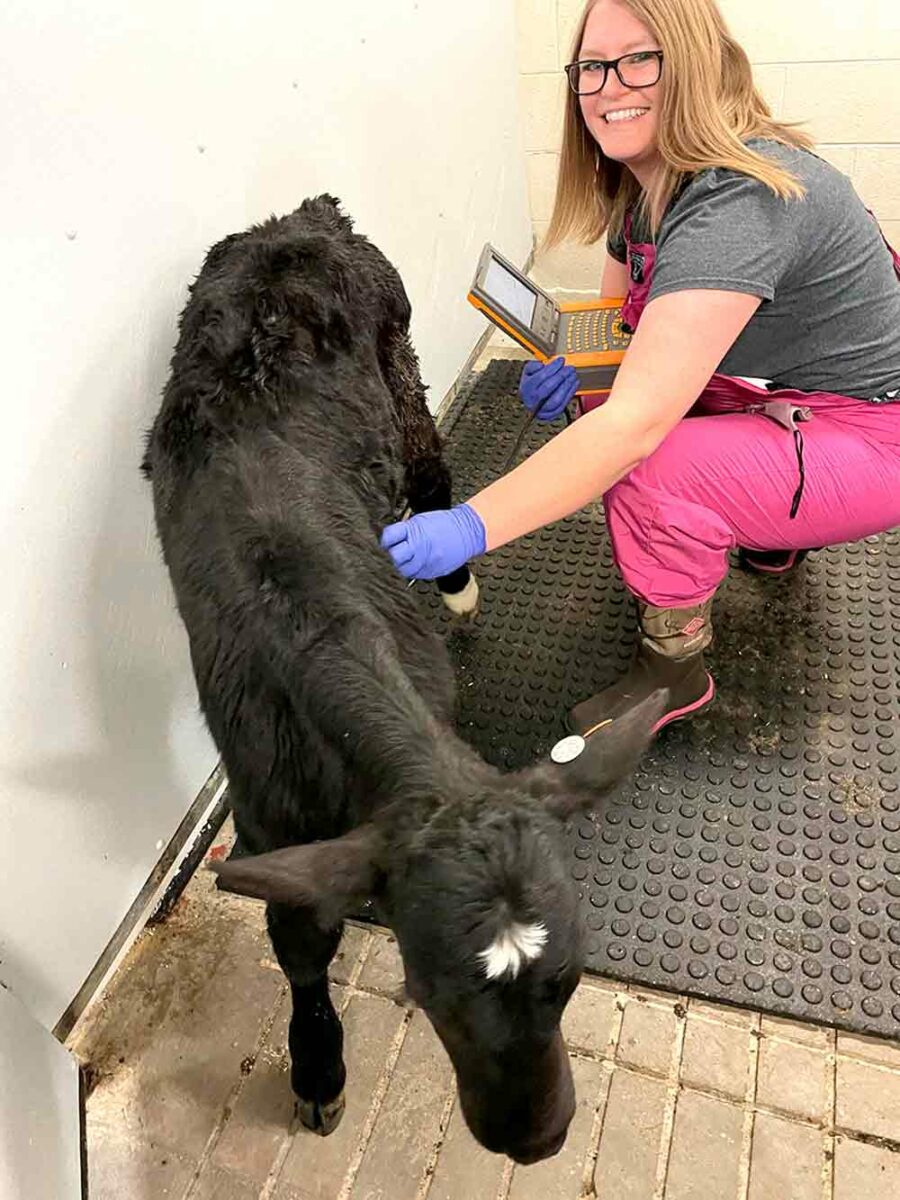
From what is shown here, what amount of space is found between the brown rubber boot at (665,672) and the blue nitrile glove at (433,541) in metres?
0.74

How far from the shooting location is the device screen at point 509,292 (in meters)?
2.59

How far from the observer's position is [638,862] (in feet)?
7.63

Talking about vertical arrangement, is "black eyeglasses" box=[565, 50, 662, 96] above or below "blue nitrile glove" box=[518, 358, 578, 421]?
above

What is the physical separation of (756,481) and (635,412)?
1.63 feet

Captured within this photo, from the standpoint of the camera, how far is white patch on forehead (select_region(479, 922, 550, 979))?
1.25m

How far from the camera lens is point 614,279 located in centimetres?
300

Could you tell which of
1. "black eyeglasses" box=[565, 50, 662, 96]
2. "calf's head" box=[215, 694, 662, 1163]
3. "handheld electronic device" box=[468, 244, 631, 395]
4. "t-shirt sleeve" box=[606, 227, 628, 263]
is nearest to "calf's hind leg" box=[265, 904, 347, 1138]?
"calf's head" box=[215, 694, 662, 1163]

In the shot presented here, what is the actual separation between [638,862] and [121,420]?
5.44 ft

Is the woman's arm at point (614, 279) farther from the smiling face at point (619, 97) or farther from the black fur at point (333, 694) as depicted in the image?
the black fur at point (333, 694)

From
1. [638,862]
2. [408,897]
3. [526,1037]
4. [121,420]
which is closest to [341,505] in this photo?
[121,420]

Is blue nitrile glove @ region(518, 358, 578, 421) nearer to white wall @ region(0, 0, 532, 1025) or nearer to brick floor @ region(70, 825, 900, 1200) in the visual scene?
white wall @ region(0, 0, 532, 1025)

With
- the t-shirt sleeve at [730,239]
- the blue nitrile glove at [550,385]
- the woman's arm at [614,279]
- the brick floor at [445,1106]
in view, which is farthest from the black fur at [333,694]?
the woman's arm at [614,279]

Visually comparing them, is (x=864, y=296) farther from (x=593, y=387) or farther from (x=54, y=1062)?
(x=54, y=1062)

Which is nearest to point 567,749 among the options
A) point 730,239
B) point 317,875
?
point 317,875
